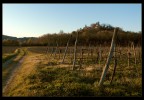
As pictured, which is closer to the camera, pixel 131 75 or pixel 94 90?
pixel 94 90

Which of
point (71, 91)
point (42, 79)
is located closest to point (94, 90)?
point (71, 91)

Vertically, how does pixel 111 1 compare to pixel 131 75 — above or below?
above

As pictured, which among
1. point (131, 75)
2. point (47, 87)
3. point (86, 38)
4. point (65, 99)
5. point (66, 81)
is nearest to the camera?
point (65, 99)

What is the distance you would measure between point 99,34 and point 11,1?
3194 centimetres

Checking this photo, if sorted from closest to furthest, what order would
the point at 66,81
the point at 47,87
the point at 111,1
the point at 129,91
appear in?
the point at 111,1 < the point at 129,91 < the point at 47,87 < the point at 66,81

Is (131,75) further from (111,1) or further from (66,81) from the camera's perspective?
(111,1)

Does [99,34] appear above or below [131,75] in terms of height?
above

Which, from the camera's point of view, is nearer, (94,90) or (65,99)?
(65,99)

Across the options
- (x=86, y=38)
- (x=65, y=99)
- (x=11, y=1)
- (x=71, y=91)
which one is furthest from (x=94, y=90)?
(x=86, y=38)

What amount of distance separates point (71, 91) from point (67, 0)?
4978 millimetres

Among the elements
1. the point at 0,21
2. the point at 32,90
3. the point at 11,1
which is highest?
the point at 11,1

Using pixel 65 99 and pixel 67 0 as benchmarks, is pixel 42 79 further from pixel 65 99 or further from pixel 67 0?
pixel 67 0

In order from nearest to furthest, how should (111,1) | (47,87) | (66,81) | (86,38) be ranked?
(111,1) < (47,87) < (66,81) < (86,38)

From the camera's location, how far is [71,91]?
40.2 ft
